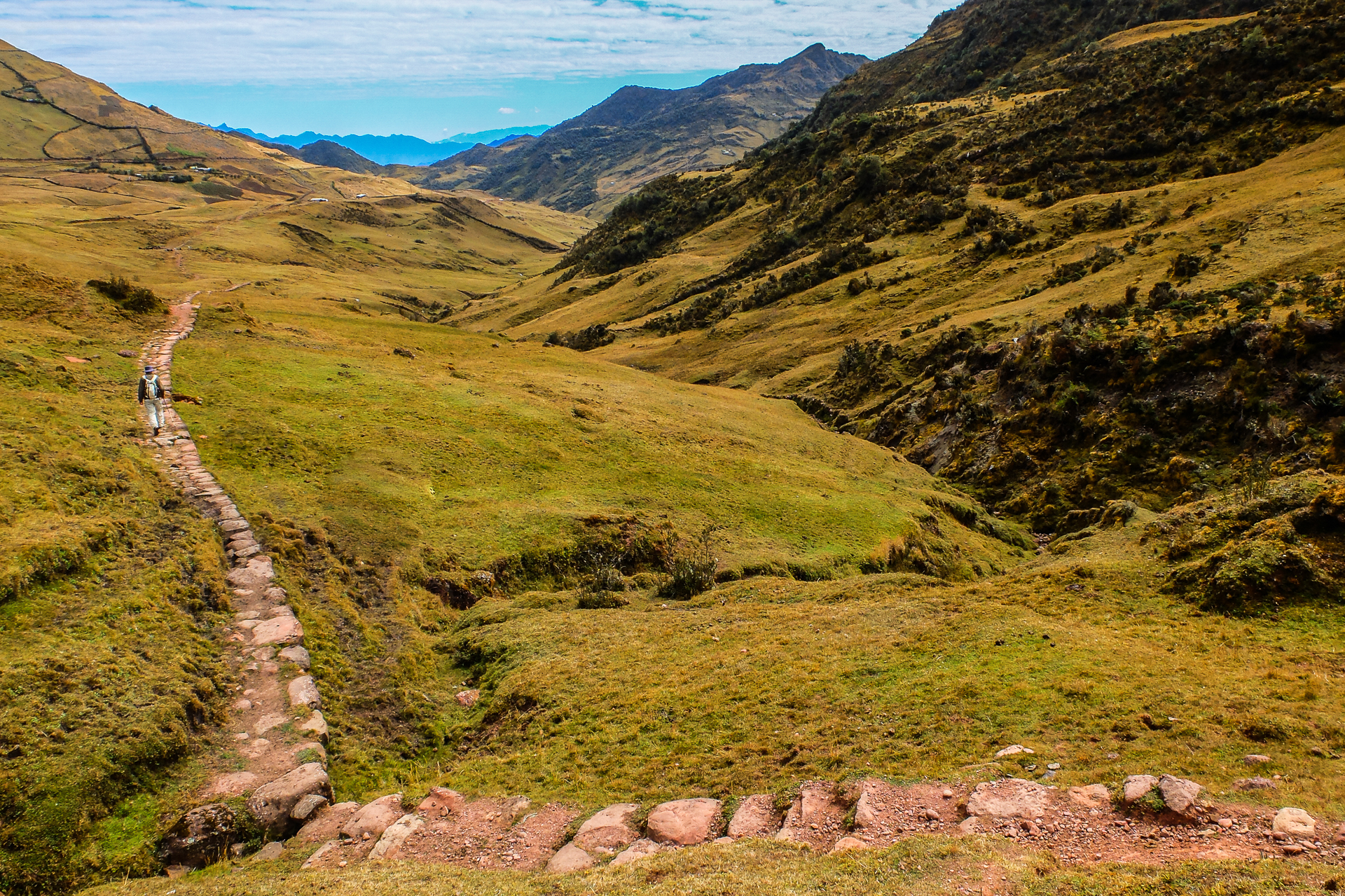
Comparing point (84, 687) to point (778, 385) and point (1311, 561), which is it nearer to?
point (1311, 561)

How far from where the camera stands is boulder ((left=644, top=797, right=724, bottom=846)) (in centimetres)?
1038

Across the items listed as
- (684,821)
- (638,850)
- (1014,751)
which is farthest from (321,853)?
(1014,751)

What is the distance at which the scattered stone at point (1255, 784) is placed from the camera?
28.3 feet

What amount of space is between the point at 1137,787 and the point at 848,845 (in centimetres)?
387

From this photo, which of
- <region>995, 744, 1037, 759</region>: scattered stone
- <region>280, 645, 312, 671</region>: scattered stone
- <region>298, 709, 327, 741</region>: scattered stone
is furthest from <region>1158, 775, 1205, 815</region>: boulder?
<region>280, 645, 312, 671</region>: scattered stone

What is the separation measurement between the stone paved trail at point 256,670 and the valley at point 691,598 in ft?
0.34

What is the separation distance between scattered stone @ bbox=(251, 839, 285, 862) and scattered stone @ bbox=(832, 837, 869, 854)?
8533 millimetres

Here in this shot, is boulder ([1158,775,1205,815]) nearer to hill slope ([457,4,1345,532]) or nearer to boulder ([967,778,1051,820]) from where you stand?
boulder ([967,778,1051,820])

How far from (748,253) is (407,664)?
318 ft

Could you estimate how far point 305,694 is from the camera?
13.9 m

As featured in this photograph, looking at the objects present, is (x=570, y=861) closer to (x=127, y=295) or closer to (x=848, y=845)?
(x=848, y=845)

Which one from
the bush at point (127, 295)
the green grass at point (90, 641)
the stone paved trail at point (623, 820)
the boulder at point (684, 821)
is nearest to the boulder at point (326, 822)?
the stone paved trail at point (623, 820)

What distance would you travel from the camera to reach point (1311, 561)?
14555mm

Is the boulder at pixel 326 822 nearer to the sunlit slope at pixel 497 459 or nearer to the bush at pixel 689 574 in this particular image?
the sunlit slope at pixel 497 459
